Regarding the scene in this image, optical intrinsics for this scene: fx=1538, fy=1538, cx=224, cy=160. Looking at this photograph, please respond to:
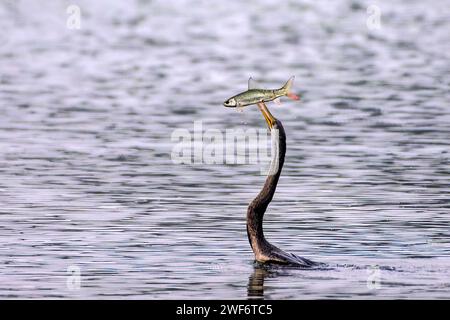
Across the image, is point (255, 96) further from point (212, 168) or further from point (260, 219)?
point (212, 168)

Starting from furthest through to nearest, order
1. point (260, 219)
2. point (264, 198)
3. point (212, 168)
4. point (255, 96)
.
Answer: point (212, 168), point (264, 198), point (260, 219), point (255, 96)

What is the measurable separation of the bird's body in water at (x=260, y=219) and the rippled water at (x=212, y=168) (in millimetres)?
251

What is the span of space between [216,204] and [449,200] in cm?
390

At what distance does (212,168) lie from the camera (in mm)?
29359

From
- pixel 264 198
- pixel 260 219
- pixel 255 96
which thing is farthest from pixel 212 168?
pixel 255 96

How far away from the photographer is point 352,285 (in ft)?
61.6

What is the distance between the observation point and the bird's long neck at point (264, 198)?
66.5 feet

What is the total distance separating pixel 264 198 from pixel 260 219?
1.04 ft

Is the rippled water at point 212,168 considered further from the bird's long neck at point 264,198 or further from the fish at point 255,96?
the fish at point 255,96

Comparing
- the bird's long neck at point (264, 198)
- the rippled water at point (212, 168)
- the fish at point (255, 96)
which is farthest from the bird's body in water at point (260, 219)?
the rippled water at point (212, 168)

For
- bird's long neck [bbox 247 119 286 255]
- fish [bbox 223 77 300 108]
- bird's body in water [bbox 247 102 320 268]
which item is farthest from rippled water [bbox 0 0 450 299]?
fish [bbox 223 77 300 108]
